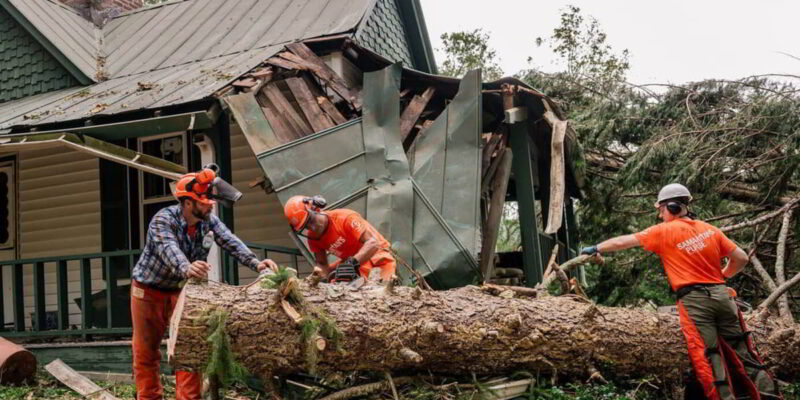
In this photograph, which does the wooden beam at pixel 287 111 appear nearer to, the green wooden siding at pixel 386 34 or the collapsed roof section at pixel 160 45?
the collapsed roof section at pixel 160 45

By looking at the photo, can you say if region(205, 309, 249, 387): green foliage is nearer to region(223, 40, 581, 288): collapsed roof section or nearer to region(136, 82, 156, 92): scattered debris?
region(223, 40, 581, 288): collapsed roof section

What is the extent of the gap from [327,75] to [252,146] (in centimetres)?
162

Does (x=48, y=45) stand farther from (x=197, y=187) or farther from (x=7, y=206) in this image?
(x=197, y=187)

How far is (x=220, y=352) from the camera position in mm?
5402

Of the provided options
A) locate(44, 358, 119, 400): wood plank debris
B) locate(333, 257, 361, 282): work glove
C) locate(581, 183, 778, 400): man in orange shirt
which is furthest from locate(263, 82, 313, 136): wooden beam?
locate(581, 183, 778, 400): man in orange shirt

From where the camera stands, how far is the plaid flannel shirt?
6117 millimetres

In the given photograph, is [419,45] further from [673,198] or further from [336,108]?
[673,198]

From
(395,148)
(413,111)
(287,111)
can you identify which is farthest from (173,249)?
(413,111)

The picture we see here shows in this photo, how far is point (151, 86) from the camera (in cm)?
1029

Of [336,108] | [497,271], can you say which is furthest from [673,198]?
[497,271]

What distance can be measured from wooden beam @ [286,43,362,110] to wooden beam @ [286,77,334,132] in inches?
11.2

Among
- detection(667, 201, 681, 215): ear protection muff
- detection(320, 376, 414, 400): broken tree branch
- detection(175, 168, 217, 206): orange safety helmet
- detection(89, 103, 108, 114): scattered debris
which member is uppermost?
detection(89, 103, 108, 114): scattered debris

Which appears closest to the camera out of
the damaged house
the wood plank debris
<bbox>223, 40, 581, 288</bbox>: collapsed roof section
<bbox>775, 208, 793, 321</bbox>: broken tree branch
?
the wood plank debris

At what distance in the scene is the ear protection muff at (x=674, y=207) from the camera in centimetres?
664
